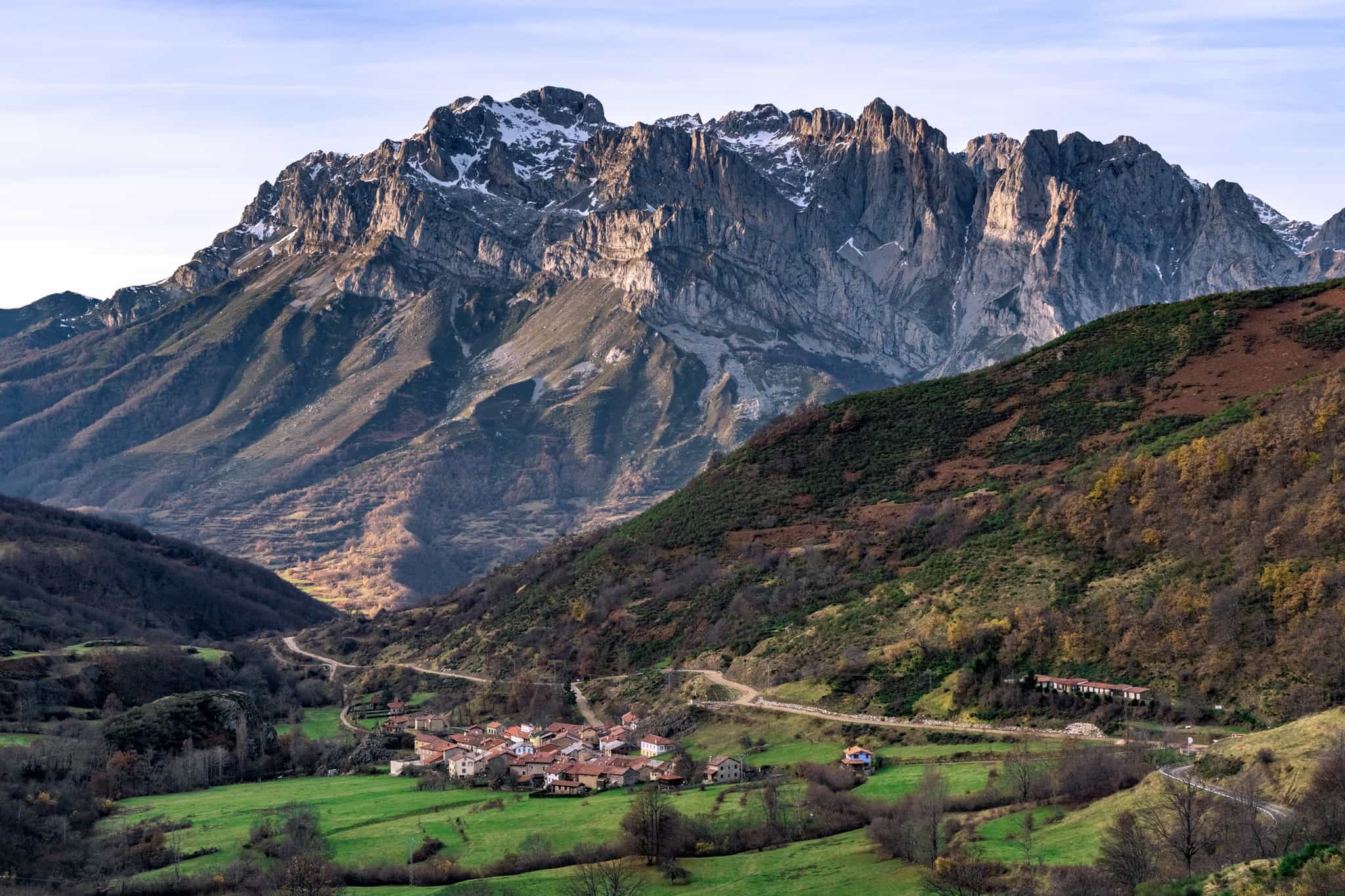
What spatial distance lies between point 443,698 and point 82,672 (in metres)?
29.1

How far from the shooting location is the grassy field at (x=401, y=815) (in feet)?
215

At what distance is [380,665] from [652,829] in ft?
275

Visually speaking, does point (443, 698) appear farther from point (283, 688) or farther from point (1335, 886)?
point (1335, 886)

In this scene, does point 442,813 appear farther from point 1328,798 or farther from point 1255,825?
point 1328,798

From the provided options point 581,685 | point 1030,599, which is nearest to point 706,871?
point 1030,599

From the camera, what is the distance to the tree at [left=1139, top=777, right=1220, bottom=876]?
48.0m

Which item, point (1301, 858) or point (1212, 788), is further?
point (1212, 788)

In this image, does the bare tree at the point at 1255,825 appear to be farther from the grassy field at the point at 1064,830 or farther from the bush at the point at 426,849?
the bush at the point at 426,849

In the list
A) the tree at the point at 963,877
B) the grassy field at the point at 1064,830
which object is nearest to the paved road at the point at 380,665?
the grassy field at the point at 1064,830

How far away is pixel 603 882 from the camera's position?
57.1 m

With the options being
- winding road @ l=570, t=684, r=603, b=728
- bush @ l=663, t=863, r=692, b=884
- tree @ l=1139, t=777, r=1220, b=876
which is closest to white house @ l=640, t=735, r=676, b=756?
winding road @ l=570, t=684, r=603, b=728

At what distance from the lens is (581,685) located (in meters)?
110

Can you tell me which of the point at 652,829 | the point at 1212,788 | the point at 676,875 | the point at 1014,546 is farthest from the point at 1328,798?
the point at 1014,546

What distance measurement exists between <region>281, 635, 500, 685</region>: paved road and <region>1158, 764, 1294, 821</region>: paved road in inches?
2499
